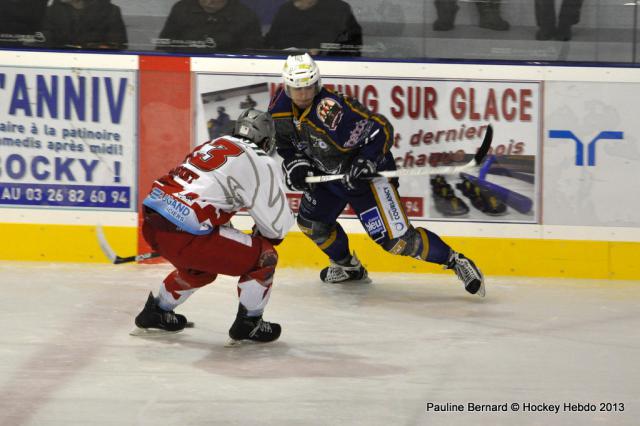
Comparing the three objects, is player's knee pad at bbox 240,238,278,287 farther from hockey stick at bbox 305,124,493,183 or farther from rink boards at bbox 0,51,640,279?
rink boards at bbox 0,51,640,279

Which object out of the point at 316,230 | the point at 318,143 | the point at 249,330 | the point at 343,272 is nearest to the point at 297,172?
the point at 318,143

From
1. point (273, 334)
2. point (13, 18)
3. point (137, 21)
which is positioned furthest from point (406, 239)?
point (13, 18)

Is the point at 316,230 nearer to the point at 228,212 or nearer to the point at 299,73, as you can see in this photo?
the point at 299,73

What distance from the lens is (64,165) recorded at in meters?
5.14

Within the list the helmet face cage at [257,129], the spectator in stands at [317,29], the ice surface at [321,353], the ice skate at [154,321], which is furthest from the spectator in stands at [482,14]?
the ice skate at [154,321]

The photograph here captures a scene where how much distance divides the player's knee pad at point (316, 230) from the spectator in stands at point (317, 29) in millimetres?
887

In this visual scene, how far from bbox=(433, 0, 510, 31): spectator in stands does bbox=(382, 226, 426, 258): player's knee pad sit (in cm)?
110

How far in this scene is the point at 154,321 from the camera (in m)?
3.82

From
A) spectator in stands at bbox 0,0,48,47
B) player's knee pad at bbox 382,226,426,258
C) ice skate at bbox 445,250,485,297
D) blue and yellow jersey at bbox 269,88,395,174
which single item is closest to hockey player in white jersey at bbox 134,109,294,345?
blue and yellow jersey at bbox 269,88,395,174

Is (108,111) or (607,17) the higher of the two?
(607,17)

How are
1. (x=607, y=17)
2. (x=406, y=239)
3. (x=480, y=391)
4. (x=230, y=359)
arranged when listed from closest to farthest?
(x=480, y=391) → (x=230, y=359) → (x=406, y=239) → (x=607, y=17)

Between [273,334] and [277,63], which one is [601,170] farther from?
[273,334]

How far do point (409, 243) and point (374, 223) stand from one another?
0.60 feet

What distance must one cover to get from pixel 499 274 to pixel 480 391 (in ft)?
6.36
